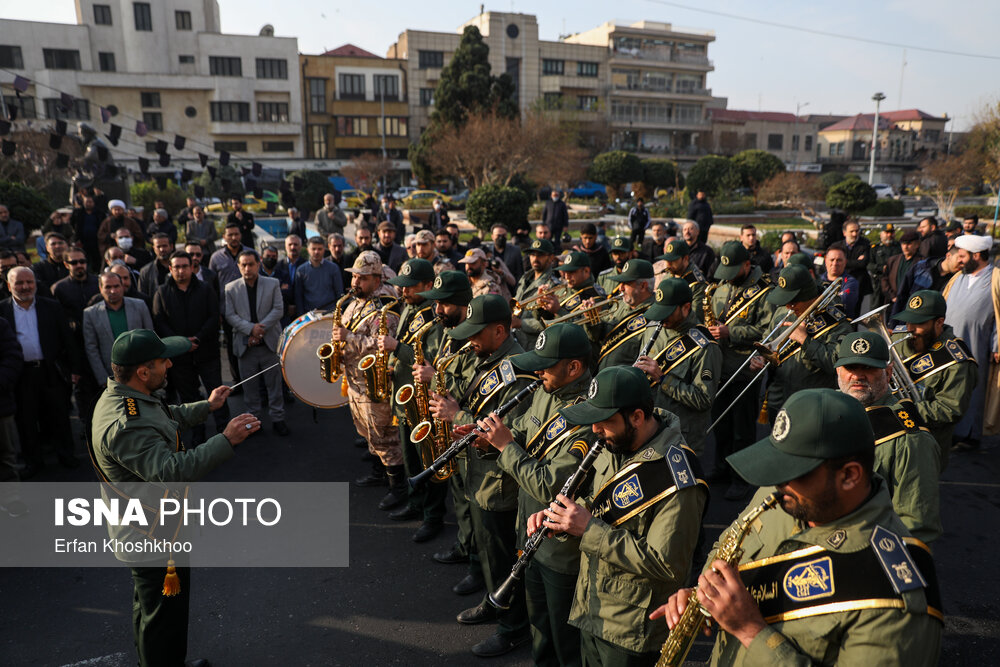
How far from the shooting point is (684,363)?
17.7ft

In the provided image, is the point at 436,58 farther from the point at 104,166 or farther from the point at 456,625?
the point at 456,625

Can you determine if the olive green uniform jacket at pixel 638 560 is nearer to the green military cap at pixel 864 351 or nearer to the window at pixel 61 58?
the green military cap at pixel 864 351

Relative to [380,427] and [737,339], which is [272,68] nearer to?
[380,427]

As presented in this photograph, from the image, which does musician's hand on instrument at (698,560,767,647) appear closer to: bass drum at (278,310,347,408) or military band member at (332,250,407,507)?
military band member at (332,250,407,507)

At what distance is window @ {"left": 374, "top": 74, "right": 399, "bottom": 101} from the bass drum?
200 feet

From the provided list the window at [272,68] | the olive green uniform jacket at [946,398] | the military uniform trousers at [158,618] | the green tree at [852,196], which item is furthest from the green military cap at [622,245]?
the window at [272,68]

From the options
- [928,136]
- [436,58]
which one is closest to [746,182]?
[436,58]

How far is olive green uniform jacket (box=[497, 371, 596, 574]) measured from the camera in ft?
12.0

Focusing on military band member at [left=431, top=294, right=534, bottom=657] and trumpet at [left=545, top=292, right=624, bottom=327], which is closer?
military band member at [left=431, top=294, right=534, bottom=657]

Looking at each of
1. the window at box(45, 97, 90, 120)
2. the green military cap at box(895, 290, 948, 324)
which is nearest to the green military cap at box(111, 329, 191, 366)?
the green military cap at box(895, 290, 948, 324)

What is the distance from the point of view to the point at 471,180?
40062 millimetres

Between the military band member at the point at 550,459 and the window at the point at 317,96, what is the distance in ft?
213

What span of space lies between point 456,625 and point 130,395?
9.16ft

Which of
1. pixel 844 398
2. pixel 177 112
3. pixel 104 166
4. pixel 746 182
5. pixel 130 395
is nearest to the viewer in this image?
pixel 844 398
